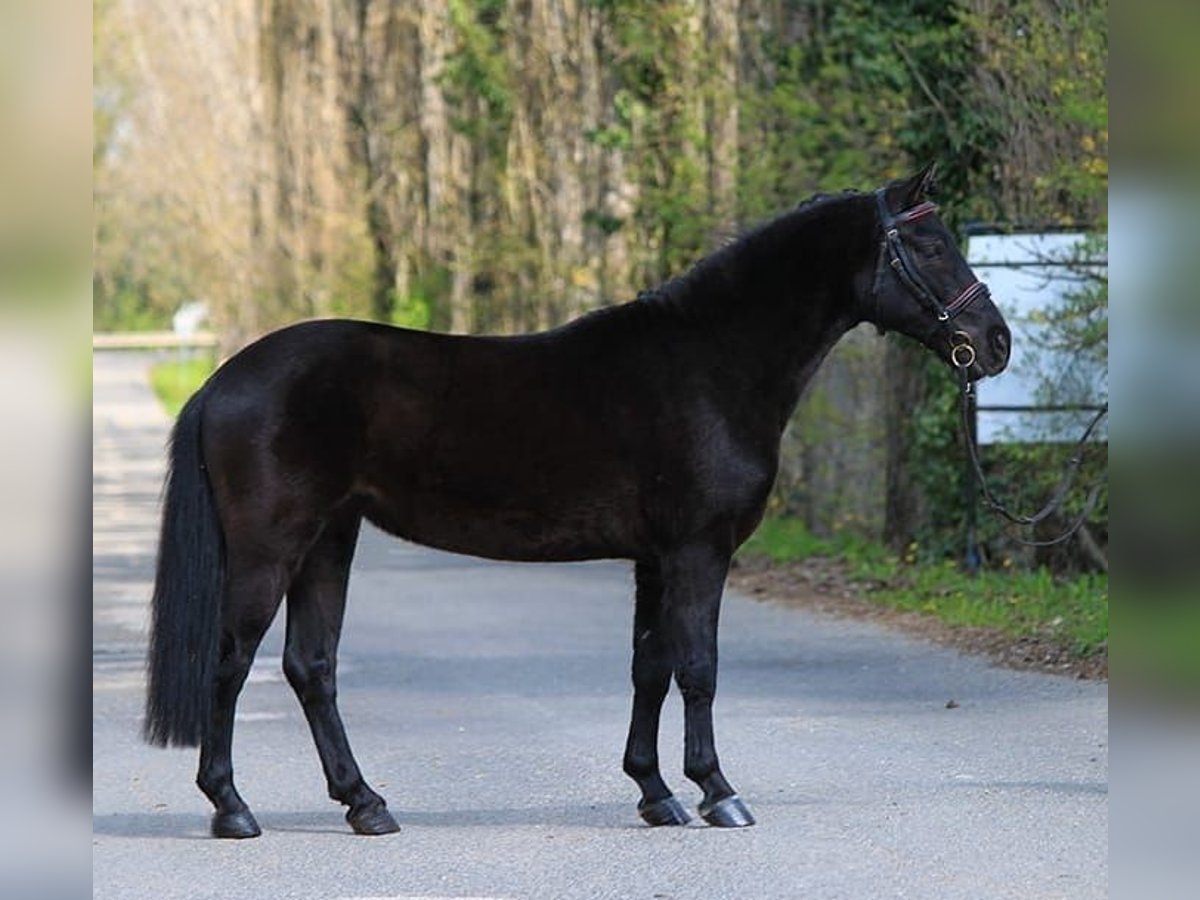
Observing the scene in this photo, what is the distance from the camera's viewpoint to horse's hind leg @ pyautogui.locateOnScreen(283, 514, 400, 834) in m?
8.23

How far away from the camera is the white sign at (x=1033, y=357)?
14719 mm

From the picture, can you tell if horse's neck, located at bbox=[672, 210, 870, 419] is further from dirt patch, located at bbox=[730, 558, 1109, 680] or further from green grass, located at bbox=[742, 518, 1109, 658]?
green grass, located at bbox=[742, 518, 1109, 658]

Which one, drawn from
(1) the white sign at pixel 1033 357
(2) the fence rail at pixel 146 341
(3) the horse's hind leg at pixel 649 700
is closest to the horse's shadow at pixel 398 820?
(3) the horse's hind leg at pixel 649 700

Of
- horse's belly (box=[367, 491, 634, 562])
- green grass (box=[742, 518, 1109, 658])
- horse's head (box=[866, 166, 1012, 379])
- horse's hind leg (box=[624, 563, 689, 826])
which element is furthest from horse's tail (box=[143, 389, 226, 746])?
green grass (box=[742, 518, 1109, 658])

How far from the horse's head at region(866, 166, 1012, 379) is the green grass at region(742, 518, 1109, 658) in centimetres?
464

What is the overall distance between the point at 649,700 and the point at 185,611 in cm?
168

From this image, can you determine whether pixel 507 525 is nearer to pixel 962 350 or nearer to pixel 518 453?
pixel 518 453

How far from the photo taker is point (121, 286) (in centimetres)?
8481

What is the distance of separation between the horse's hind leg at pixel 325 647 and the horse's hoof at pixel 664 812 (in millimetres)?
906

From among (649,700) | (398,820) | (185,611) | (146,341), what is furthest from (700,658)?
(146,341)

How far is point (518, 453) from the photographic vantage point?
26.6 feet

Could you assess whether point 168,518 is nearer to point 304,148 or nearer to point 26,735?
point 26,735

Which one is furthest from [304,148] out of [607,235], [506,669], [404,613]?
[506,669]

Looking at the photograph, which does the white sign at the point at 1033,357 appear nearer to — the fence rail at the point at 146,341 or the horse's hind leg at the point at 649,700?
the horse's hind leg at the point at 649,700
